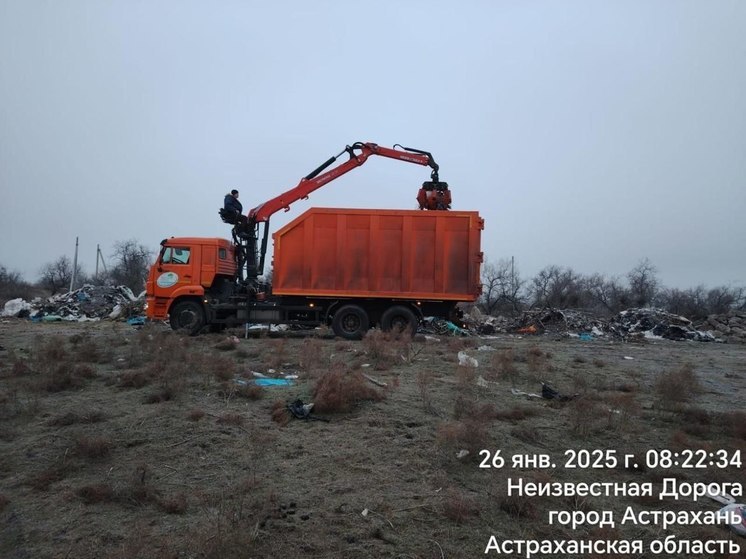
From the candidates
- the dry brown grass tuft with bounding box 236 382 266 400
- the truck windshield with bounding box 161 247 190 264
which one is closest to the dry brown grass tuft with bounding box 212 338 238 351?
the truck windshield with bounding box 161 247 190 264

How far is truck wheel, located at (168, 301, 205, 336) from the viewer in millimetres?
A: 14023

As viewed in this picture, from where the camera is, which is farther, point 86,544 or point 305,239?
point 305,239

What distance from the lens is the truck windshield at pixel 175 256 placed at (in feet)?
46.9

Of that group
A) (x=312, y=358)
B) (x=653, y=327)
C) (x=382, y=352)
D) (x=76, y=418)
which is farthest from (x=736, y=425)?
(x=653, y=327)

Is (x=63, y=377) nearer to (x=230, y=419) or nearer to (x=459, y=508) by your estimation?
(x=230, y=419)

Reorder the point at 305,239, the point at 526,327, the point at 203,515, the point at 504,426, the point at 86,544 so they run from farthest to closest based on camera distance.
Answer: the point at 526,327 < the point at 305,239 < the point at 504,426 < the point at 203,515 < the point at 86,544

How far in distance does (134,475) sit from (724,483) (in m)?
4.90

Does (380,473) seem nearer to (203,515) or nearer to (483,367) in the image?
(203,515)

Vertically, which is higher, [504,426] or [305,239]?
[305,239]

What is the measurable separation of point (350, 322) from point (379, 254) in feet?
6.80

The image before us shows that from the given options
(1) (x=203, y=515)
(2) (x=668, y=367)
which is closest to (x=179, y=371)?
(1) (x=203, y=515)

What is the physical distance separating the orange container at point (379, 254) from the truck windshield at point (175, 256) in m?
2.54

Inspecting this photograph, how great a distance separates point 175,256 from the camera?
14.3 m

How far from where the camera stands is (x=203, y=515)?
354 centimetres
